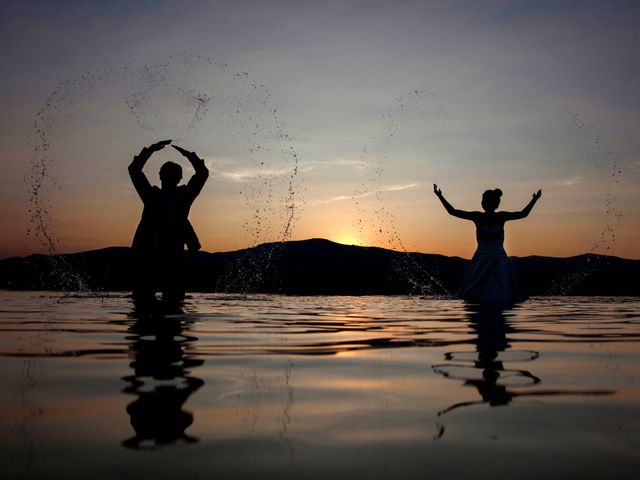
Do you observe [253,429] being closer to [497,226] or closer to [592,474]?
[592,474]

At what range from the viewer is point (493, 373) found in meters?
3.88

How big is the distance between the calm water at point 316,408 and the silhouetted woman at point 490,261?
27.8 ft

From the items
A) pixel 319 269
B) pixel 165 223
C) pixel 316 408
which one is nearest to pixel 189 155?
pixel 165 223

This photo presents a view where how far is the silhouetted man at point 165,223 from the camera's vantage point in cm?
1008

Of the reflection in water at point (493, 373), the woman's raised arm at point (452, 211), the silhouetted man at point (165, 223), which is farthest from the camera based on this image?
the woman's raised arm at point (452, 211)

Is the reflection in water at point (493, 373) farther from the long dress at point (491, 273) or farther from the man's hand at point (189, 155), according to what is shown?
the long dress at point (491, 273)

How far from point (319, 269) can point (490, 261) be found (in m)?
46.6

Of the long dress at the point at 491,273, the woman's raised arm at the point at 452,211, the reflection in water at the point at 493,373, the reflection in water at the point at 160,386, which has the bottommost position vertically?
the reflection in water at the point at 493,373

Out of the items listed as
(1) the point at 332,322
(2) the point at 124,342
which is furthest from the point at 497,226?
(2) the point at 124,342

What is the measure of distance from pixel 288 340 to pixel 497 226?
30.9 feet

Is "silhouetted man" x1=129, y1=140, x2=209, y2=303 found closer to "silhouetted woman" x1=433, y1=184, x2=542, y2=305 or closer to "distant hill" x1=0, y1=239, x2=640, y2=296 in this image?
"silhouetted woman" x1=433, y1=184, x2=542, y2=305

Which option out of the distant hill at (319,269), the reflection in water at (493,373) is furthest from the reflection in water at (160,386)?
the distant hill at (319,269)

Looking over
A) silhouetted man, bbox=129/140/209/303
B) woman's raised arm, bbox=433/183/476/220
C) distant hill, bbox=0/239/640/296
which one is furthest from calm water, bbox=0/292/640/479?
distant hill, bbox=0/239/640/296

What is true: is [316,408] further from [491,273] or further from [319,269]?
[319,269]
